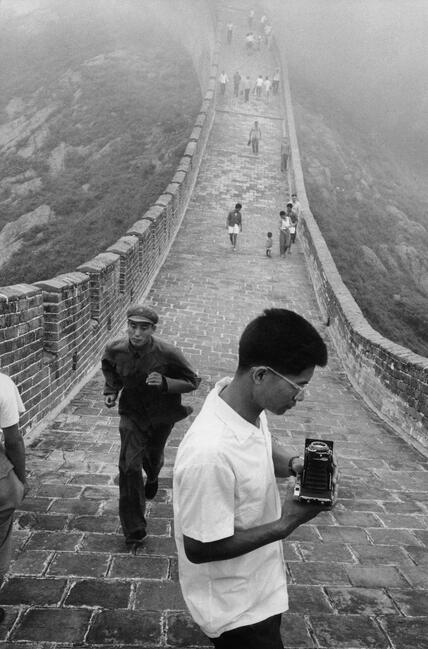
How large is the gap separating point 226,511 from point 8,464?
1.44m

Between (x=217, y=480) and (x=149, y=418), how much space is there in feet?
7.31

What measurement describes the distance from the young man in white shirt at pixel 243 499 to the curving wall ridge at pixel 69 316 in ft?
11.3

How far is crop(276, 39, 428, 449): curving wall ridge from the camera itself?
22.0 feet

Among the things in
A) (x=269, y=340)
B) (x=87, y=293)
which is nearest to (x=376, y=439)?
(x=87, y=293)

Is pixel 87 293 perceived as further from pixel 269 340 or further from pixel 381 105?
pixel 381 105

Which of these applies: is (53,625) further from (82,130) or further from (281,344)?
(82,130)

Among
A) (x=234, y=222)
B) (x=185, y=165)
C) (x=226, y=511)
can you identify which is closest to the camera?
(x=226, y=511)

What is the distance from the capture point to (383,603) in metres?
3.10

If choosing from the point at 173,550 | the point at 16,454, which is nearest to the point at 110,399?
the point at 173,550

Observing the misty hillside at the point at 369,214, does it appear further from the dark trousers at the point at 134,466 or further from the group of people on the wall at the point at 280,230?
the dark trousers at the point at 134,466

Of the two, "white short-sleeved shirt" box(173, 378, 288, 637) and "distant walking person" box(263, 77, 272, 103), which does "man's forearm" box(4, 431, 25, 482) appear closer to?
"white short-sleeved shirt" box(173, 378, 288, 637)

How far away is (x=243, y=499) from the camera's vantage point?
66.1 inches

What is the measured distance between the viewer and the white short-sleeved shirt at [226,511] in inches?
62.4

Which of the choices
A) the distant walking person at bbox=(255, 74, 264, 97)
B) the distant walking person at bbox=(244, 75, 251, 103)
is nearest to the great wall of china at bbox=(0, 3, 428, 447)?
the distant walking person at bbox=(244, 75, 251, 103)
